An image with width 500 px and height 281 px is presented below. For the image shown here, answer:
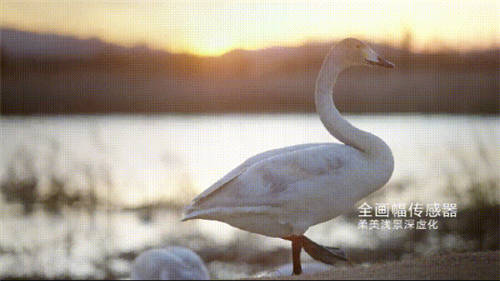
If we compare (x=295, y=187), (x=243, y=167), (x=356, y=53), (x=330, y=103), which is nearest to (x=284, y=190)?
(x=295, y=187)

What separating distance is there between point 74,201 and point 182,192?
919 mm

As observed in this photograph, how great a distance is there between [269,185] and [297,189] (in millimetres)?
150

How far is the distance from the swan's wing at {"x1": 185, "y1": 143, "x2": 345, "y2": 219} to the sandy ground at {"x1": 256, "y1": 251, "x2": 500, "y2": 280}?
60 cm

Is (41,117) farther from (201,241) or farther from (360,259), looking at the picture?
(360,259)

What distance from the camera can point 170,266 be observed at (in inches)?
192

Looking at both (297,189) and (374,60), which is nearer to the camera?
(297,189)

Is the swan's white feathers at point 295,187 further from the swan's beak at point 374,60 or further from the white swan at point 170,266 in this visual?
the swan's beak at point 374,60

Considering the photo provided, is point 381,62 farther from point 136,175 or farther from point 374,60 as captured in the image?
point 136,175

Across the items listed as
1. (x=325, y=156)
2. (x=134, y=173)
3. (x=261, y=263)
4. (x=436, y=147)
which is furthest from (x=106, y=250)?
(x=436, y=147)

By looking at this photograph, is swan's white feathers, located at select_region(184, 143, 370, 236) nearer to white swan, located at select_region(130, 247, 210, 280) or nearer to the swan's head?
white swan, located at select_region(130, 247, 210, 280)

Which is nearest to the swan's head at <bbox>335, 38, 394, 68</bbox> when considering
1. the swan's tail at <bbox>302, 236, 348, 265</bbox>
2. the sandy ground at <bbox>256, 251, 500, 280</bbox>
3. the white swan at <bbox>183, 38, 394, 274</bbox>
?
the white swan at <bbox>183, 38, 394, 274</bbox>

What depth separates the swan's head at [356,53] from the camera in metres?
5.08

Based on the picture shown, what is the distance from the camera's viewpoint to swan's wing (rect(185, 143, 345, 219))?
4691mm

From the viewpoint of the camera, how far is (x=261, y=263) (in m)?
6.58
